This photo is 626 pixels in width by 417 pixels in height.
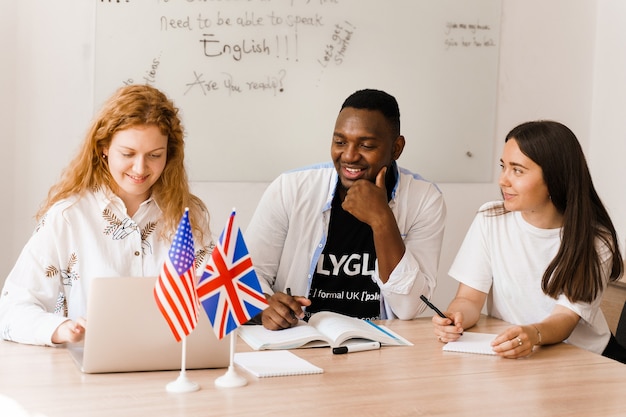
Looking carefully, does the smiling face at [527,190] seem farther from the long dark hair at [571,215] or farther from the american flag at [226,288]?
the american flag at [226,288]

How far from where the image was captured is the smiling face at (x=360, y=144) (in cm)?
243

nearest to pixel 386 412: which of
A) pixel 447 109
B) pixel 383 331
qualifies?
pixel 383 331

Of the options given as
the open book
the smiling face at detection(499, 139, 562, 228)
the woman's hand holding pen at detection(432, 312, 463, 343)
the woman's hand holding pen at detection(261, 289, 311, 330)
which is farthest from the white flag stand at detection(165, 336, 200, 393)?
the smiling face at detection(499, 139, 562, 228)

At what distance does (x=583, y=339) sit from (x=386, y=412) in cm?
105

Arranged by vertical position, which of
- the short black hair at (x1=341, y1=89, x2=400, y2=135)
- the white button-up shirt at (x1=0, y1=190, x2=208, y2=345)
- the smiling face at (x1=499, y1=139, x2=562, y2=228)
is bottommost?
the white button-up shirt at (x1=0, y1=190, x2=208, y2=345)

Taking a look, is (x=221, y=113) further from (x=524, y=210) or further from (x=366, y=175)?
(x=524, y=210)

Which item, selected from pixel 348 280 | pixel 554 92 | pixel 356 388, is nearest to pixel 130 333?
pixel 356 388

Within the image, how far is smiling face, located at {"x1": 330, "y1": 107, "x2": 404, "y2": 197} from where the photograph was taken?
2.43m

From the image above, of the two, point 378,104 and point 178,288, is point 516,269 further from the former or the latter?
point 178,288

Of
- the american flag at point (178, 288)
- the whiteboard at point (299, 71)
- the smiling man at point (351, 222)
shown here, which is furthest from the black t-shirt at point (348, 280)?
the whiteboard at point (299, 71)

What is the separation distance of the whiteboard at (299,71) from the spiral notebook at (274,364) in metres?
1.76

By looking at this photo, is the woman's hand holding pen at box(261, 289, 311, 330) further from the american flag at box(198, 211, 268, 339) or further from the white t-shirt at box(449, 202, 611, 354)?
the white t-shirt at box(449, 202, 611, 354)

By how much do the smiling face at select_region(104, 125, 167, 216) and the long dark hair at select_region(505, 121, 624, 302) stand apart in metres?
1.09

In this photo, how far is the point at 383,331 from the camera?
2051 mm
